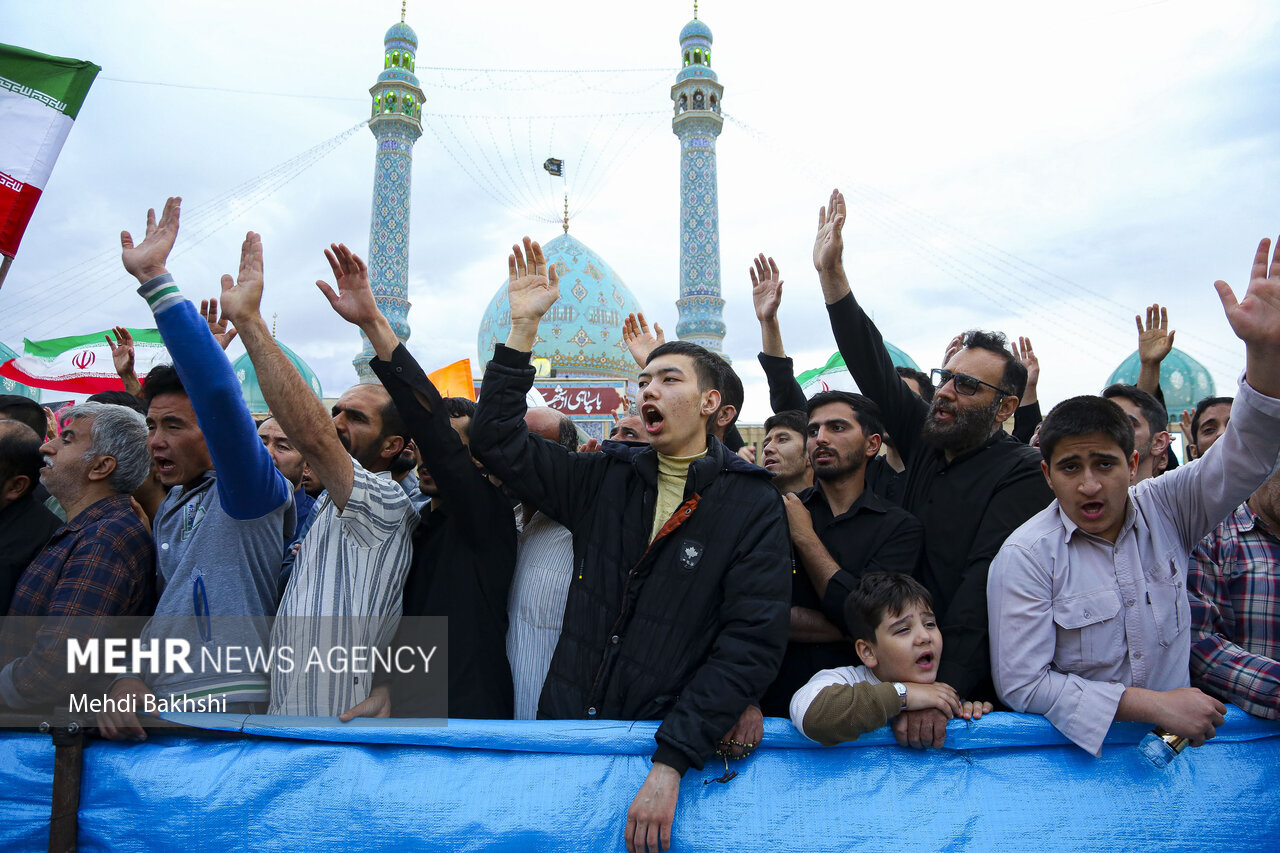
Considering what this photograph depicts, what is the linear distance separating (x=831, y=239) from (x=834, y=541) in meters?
1.19

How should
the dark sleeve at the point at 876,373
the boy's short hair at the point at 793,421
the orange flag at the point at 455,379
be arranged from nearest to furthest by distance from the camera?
the dark sleeve at the point at 876,373 < the boy's short hair at the point at 793,421 < the orange flag at the point at 455,379

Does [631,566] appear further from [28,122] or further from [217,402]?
[28,122]

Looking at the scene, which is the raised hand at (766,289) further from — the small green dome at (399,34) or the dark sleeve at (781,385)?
→ the small green dome at (399,34)

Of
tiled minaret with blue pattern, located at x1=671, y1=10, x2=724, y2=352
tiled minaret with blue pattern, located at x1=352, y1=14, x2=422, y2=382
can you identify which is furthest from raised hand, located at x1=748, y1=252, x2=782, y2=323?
tiled minaret with blue pattern, located at x1=352, y1=14, x2=422, y2=382

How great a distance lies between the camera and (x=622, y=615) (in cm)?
198

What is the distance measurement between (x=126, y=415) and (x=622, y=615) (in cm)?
168

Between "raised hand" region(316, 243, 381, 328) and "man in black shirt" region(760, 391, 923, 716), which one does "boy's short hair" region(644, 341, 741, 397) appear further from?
"raised hand" region(316, 243, 381, 328)

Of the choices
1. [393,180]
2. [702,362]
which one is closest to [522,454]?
[702,362]

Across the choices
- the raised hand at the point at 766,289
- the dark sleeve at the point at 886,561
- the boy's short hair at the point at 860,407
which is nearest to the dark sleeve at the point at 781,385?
the raised hand at the point at 766,289

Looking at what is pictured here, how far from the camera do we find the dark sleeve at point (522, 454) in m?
2.09

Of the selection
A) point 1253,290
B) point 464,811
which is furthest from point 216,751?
point 1253,290

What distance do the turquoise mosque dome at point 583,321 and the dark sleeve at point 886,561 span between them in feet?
65.7

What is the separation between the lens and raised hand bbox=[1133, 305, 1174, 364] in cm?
400

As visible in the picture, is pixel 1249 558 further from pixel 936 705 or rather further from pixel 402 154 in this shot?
pixel 402 154
